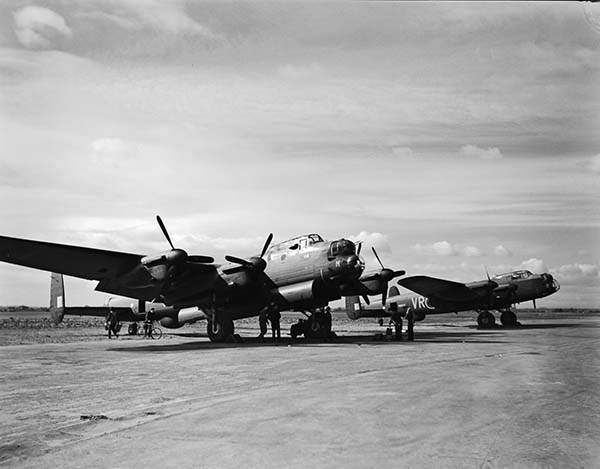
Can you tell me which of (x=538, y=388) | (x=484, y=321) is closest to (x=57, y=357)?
(x=538, y=388)

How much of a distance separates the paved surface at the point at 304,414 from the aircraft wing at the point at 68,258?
19.0ft

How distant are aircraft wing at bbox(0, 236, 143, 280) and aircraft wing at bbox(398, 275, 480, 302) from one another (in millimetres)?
22652

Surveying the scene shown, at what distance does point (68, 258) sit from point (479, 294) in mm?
29607

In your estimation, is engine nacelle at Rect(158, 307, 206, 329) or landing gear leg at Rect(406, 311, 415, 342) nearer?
landing gear leg at Rect(406, 311, 415, 342)

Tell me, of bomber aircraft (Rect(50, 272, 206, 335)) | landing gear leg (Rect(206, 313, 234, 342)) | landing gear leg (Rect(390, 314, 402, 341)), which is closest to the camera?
landing gear leg (Rect(206, 313, 234, 342))

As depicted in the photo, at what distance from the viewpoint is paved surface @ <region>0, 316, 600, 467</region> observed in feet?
22.8

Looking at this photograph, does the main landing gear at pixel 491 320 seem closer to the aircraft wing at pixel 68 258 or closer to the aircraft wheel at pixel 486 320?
the aircraft wheel at pixel 486 320

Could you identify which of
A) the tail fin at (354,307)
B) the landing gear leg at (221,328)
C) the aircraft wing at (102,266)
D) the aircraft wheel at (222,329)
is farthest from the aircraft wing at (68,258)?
the tail fin at (354,307)

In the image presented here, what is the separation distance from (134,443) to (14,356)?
15.2 metres

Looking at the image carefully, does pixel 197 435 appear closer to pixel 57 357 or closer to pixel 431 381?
pixel 431 381

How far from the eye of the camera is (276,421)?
883 centimetres

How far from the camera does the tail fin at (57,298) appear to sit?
4062 cm

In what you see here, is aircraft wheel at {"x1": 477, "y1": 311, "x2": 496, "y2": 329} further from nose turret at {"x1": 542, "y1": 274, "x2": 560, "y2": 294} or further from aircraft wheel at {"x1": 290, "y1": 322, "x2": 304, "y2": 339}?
aircraft wheel at {"x1": 290, "y1": 322, "x2": 304, "y2": 339}

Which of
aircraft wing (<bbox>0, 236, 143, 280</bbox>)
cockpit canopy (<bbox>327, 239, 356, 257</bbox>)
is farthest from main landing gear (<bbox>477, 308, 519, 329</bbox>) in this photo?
aircraft wing (<bbox>0, 236, 143, 280</bbox>)
